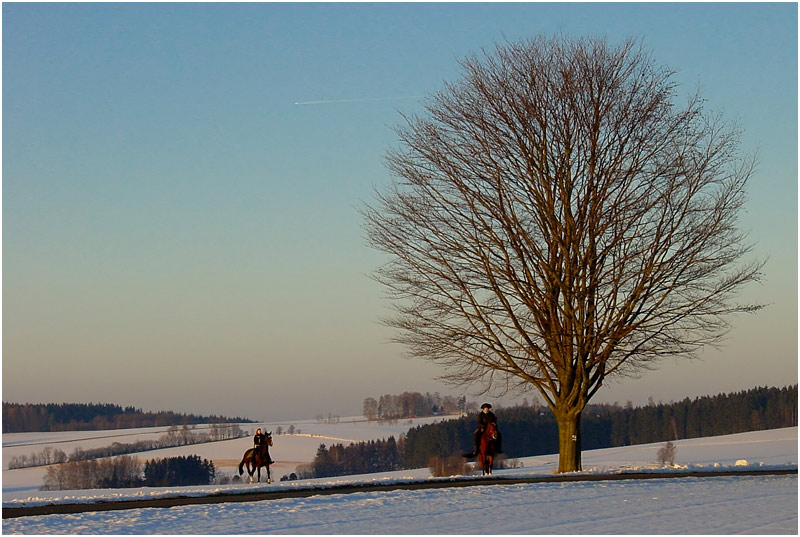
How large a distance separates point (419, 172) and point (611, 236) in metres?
5.46

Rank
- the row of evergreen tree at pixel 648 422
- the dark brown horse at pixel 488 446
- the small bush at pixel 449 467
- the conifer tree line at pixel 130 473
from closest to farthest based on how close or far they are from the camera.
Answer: the dark brown horse at pixel 488 446 < the conifer tree line at pixel 130 473 < the small bush at pixel 449 467 < the row of evergreen tree at pixel 648 422

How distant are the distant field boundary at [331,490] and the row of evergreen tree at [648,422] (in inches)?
3145

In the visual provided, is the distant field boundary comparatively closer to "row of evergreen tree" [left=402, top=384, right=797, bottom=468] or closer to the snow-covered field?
the snow-covered field

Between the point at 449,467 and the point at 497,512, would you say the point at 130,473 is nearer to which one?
the point at 449,467

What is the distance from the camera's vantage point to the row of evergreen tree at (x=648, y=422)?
104m

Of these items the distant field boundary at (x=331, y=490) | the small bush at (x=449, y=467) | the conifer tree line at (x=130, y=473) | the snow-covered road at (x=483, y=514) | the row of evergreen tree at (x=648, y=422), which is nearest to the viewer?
the snow-covered road at (x=483, y=514)

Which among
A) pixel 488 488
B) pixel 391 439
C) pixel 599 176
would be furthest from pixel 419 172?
pixel 391 439

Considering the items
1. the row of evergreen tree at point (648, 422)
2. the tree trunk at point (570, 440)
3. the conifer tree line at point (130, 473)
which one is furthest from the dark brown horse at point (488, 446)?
the row of evergreen tree at point (648, 422)

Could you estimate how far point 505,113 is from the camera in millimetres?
25703

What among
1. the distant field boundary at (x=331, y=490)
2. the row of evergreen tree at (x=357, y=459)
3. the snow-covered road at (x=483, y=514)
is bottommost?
the row of evergreen tree at (x=357, y=459)

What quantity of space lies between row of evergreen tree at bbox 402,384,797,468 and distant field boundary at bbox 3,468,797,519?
262 ft

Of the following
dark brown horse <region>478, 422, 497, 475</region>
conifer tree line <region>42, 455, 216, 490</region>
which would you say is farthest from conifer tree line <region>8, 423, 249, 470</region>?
dark brown horse <region>478, 422, 497, 475</region>

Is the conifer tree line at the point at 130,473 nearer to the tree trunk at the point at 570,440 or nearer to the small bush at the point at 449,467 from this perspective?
the small bush at the point at 449,467

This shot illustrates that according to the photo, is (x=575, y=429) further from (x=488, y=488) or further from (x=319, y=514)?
(x=319, y=514)
